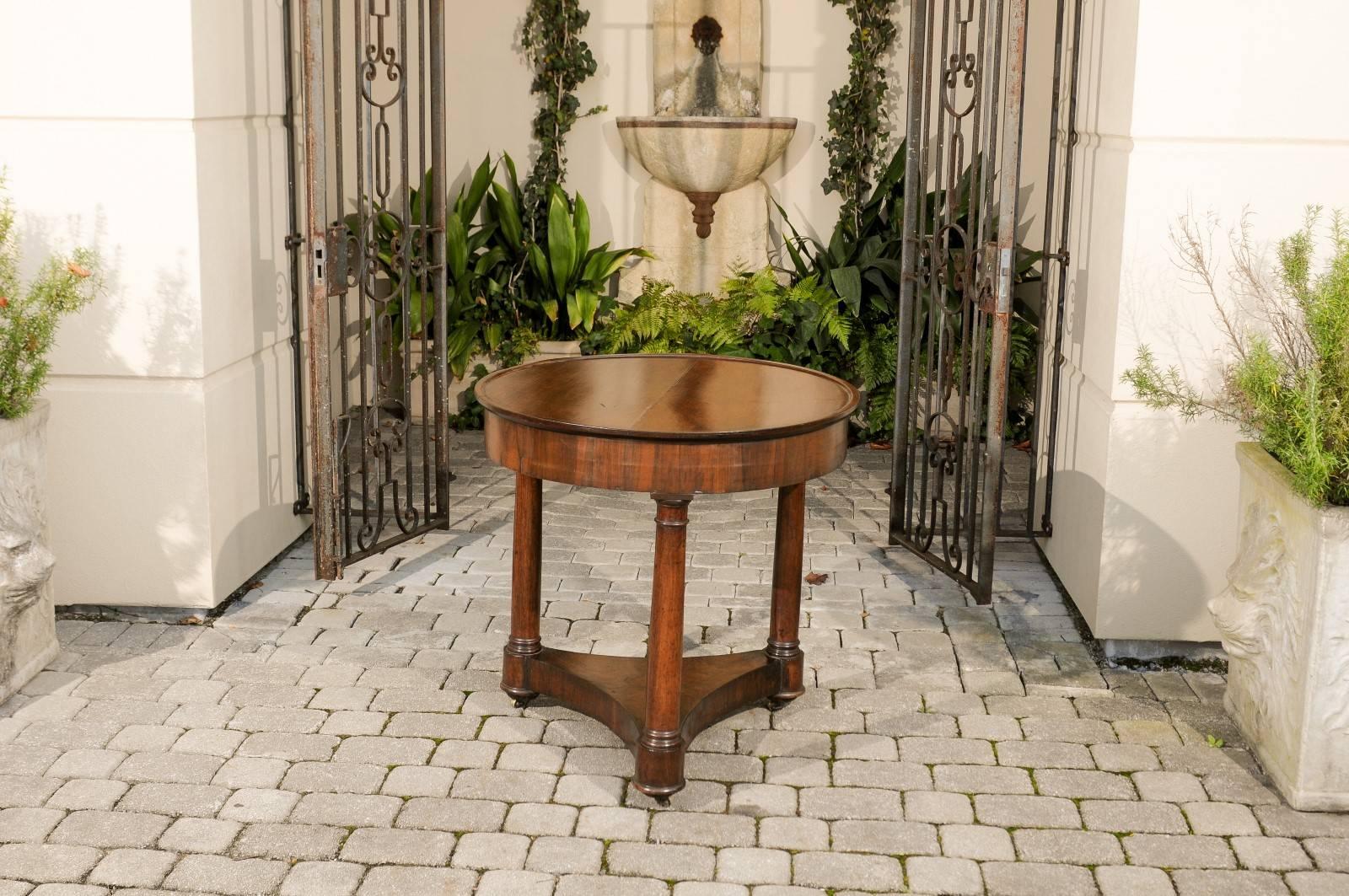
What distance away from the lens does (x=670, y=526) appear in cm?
325

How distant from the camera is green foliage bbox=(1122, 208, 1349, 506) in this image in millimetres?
3309

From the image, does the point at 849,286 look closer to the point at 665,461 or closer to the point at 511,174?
the point at 511,174

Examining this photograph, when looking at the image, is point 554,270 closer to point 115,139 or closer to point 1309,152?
point 115,139

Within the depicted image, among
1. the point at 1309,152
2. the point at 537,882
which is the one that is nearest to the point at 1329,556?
the point at 1309,152

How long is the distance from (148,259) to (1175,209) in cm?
305

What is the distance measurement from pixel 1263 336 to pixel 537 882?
232 cm

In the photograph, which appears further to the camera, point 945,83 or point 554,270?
point 554,270

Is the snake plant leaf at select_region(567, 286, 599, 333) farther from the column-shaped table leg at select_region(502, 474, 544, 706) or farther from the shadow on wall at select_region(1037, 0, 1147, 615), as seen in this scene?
the column-shaped table leg at select_region(502, 474, 544, 706)

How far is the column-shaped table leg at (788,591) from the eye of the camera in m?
3.74

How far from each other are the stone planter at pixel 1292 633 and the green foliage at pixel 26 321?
3203 mm

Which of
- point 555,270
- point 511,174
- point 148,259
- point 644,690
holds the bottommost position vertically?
point 644,690

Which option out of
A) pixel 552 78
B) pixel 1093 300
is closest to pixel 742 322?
pixel 552 78

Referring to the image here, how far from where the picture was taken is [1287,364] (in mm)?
3668

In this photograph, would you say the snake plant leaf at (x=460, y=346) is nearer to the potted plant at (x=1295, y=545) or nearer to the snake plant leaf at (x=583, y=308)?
the snake plant leaf at (x=583, y=308)
